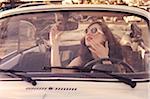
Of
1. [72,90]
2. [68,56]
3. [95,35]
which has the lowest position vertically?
[72,90]

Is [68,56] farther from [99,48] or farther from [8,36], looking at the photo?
[8,36]

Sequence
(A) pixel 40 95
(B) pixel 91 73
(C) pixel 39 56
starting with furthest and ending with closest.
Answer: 1. (C) pixel 39 56
2. (B) pixel 91 73
3. (A) pixel 40 95

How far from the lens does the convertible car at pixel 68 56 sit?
365 cm

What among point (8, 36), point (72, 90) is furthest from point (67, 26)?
point (72, 90)

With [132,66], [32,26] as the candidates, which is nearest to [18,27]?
[32,26]

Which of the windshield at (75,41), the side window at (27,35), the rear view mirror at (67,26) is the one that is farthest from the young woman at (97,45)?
the side window at (27,35)

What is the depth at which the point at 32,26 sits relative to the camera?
435 centimetres

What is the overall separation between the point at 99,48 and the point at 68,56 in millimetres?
263

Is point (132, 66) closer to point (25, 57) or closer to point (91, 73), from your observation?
point (91, 73)

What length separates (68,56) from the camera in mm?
4113

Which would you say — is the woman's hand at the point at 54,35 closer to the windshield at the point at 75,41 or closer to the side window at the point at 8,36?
the windshield at the point at 75,41

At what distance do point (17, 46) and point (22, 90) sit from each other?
2.51 ft

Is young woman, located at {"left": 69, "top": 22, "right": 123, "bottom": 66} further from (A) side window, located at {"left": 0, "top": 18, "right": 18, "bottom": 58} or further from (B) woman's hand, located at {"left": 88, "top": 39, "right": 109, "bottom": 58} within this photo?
(A) side window, located at {"left": 0, "top": 18, "right": 18, "bottom": 58}

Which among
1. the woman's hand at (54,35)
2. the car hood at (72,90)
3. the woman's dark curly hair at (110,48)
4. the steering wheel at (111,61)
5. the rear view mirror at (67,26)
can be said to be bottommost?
the car hood at (72,90)
